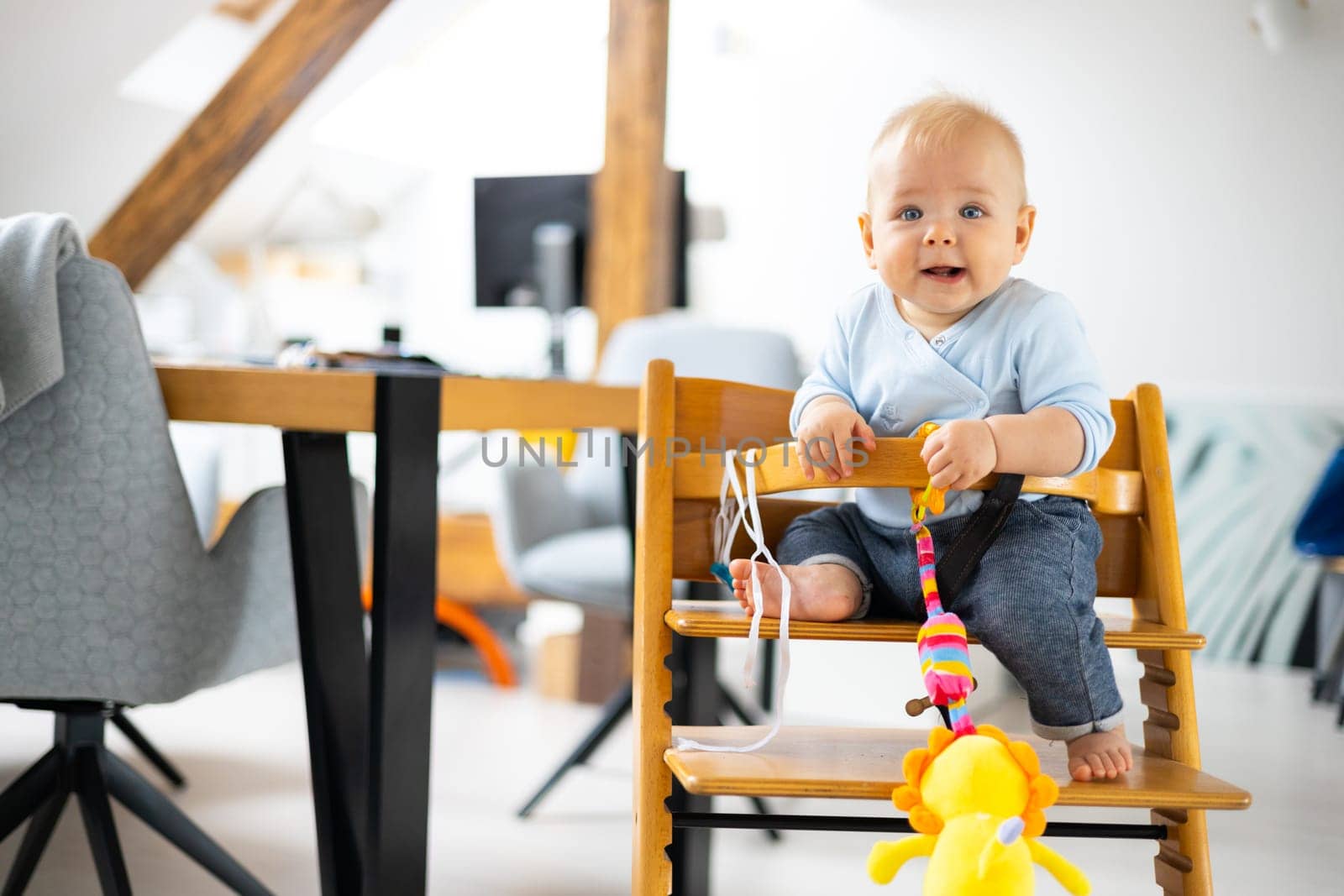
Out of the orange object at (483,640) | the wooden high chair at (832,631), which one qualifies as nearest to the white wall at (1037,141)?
the wooden high chair at (832,631)

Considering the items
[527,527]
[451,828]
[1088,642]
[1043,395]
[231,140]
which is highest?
[231,140]

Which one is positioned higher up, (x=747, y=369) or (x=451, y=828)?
(x=747, y=369)

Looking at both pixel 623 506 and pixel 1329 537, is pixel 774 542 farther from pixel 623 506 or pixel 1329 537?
pixel 1329 537

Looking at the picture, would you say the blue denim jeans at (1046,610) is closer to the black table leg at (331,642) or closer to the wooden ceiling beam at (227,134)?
the black table leg at (331,642)

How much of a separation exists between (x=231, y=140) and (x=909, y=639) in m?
2.40

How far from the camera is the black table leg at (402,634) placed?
3.73 feet

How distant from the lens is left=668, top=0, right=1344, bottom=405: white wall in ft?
7.35

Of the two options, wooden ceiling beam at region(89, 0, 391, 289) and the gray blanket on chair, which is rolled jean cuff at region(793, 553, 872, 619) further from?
wooden ceiling beam at region(89, 0, 391, 289)

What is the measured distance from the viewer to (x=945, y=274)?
0.90m

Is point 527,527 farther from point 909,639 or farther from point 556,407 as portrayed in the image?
point 909,639

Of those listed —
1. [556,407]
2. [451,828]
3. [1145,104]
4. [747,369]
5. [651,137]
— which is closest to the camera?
[556,407]

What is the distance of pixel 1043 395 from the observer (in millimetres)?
901

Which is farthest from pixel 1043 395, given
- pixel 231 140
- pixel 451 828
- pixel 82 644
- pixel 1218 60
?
pixel 231 140

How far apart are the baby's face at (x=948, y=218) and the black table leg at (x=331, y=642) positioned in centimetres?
61
